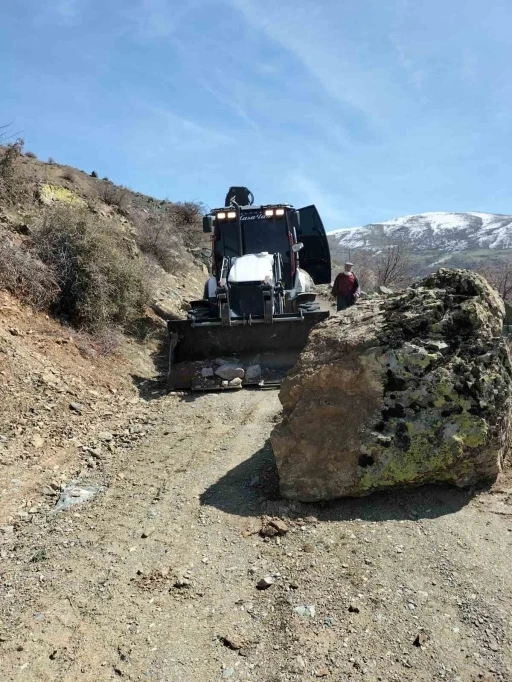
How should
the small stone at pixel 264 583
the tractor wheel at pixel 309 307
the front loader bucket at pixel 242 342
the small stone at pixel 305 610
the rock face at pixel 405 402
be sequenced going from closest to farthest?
the small stone at pixel 305 610
the small stone at pixel 264 583
the rock face at pixel 405 402
the front loader bucket at pixel 242 342
the tractor wheel at pixel 309 307

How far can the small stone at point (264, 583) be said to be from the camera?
3.04 m

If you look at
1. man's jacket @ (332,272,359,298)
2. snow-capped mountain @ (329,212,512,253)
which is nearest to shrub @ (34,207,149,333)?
man's jacket @ (332,272,359,298)

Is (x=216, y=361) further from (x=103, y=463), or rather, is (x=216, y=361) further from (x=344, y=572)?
(x=344, y=572)

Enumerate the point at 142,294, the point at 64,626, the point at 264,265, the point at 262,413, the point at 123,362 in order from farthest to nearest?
the point at 142,294
the point at 264,265
the point at 123,362
the point at 262,413
the point at 64,626

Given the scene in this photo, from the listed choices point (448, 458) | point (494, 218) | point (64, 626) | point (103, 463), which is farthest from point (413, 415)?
point (494, 218)

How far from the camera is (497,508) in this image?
140 inches

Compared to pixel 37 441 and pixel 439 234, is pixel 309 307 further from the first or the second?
pixel 439 234

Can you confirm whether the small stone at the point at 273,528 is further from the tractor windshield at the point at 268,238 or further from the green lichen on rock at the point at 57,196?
the green lichen on rock at the point at 57,196

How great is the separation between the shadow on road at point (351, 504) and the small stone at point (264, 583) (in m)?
0.69

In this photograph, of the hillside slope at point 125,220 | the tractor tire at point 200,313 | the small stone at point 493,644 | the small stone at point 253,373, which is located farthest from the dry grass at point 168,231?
the small stone at point 493,644

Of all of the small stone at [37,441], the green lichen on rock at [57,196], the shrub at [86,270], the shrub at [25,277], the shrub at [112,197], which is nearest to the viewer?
the small stone at [37,441]

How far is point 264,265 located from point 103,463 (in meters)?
5.00

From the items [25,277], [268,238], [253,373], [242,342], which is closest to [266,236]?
[268,238]

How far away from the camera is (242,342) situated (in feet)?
26.7
